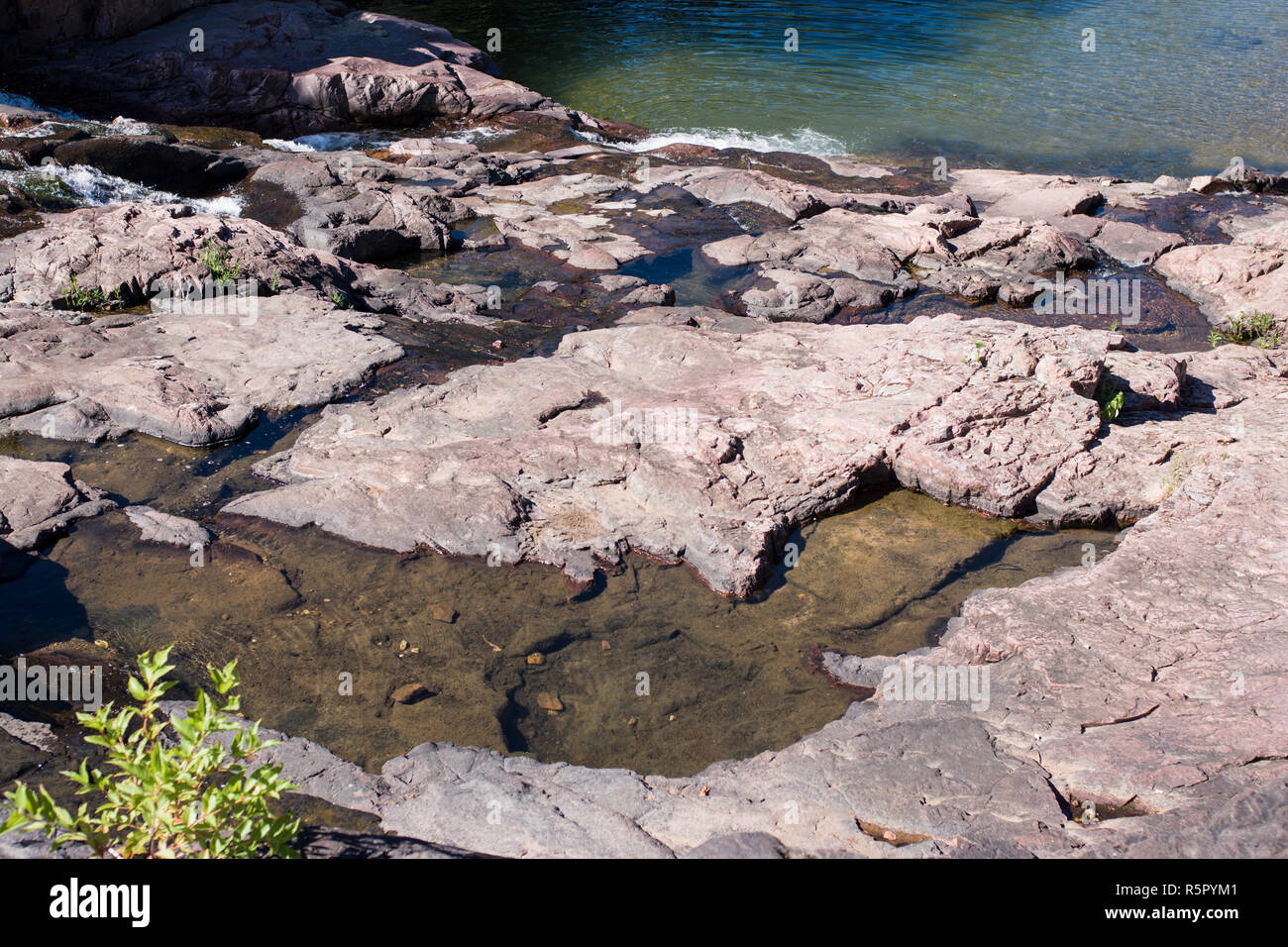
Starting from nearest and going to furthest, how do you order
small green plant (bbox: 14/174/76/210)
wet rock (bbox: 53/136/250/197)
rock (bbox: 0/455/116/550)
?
1. rock (bbox: 0/455/116/550)
2. small green plant (bbox: 14/174/76/210)
3. wet rock (bbox: 53/136/250/197)

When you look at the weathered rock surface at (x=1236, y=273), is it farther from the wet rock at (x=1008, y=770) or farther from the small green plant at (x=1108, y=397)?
the wet rock at (x=1008, y=770)

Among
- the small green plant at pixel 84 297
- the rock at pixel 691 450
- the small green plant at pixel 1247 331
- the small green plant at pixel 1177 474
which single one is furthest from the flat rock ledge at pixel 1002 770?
the small green plant at pixel 84 297

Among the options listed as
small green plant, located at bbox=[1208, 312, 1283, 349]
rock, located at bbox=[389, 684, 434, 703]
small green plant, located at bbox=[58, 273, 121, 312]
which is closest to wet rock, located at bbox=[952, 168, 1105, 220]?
small green plant, located at bbox=[1208, 312, 1283, 349]

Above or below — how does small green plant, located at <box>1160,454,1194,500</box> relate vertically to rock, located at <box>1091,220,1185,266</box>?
below

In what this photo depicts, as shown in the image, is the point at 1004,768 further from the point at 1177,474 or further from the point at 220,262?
the point at 220,262

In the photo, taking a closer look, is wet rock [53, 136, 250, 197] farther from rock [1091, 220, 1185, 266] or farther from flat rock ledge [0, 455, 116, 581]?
rock [1091, 220, 1185, 266]

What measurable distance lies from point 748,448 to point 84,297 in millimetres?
7939

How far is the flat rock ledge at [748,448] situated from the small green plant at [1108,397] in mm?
117

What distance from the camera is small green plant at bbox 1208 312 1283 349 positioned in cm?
1063

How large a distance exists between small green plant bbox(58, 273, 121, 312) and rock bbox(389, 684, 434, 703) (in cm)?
726

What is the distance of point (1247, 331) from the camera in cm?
1088
